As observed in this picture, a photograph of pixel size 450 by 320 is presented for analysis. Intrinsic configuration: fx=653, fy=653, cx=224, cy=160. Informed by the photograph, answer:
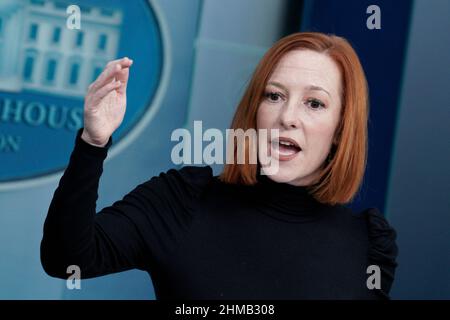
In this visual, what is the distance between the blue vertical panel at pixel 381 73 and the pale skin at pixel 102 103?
113 cm

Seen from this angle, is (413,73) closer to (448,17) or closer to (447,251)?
(448,17)

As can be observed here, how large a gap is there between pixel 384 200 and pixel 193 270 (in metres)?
0.96

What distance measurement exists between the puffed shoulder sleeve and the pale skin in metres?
0.59

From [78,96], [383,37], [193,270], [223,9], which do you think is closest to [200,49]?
[223,9]

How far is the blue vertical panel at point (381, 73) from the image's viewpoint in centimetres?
194

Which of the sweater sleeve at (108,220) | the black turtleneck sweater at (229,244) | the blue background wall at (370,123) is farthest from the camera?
the blue background wall at (370,123)

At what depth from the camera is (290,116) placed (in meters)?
1.24

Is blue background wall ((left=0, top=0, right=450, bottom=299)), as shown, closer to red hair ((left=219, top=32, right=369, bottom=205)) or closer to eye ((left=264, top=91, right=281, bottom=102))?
red hair ((left=219, top=32, right=369, bottom=205))

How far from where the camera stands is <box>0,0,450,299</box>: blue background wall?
1.90 metres

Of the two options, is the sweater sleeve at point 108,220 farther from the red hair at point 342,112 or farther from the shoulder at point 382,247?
the shoulder at point 382,247

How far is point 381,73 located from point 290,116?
0.84 m

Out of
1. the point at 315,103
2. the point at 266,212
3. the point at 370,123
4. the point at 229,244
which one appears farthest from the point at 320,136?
the point at 370,123

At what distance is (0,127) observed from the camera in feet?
7.02

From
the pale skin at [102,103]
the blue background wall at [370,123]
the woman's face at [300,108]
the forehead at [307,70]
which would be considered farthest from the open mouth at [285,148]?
the blue background wall at [370,123]
